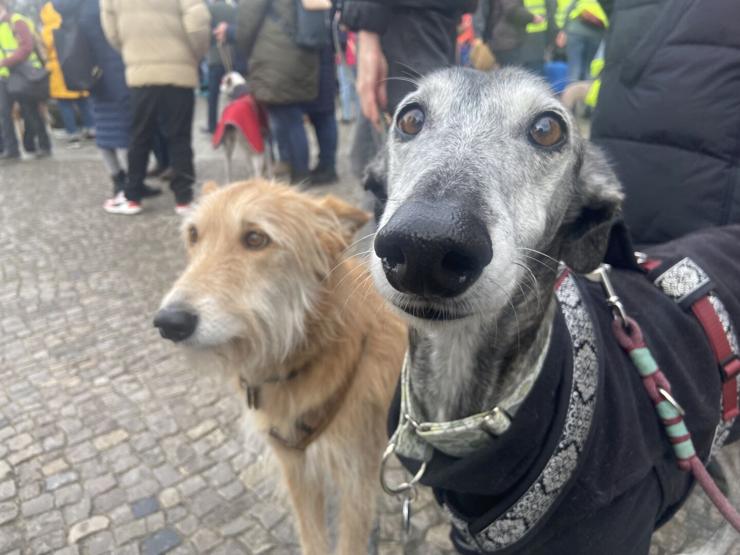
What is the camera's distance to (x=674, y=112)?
222 cm

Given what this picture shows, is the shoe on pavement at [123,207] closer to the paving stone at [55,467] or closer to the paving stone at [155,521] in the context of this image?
the paving stone at [55,467]

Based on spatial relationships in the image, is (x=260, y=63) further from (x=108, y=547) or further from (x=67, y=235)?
(x=108, y=547)

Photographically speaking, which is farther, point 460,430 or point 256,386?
point 256,386

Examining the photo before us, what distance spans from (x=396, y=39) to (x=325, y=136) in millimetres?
4305

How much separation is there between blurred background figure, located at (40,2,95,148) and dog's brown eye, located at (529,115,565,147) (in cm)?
854

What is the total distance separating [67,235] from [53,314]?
6.29 ft

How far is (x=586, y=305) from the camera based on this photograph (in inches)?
67.1

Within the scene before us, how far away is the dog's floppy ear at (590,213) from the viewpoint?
5.48ft

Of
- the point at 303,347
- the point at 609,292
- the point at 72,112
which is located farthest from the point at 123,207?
the point at 609,292

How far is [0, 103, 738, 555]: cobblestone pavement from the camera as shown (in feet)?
8.41

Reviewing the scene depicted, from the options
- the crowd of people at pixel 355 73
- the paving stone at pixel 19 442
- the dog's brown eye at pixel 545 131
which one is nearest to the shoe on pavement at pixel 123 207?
the crowd of people at pixel 355 73

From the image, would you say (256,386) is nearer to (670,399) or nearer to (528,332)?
(528,332)

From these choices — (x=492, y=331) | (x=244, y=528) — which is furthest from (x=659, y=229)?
(x=244, y=528)

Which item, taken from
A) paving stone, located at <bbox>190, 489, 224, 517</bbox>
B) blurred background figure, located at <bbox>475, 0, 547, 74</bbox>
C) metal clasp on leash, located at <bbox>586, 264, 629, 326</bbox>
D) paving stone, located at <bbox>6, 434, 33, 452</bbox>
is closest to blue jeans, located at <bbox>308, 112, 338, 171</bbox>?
blurred background figure, located at <bbox>475, 0, 547, 74</bbox>
